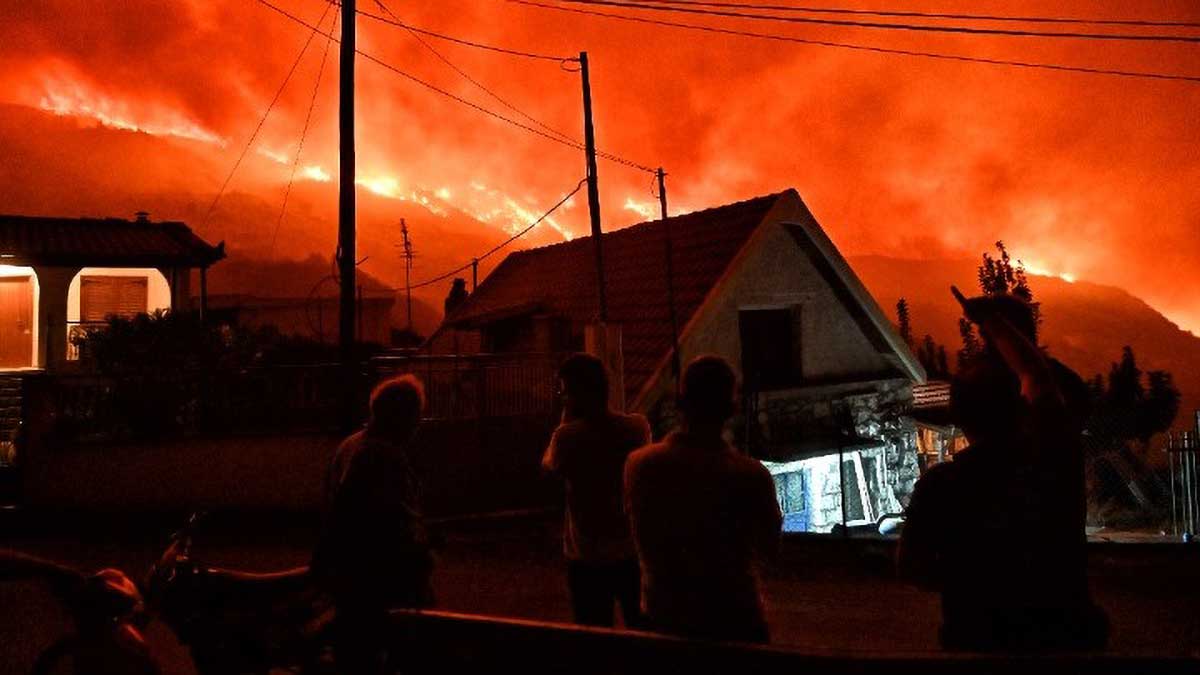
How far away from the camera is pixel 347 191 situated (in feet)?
34.8

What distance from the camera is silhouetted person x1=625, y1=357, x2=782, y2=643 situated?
2857 millimetres

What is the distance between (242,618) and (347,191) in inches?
275

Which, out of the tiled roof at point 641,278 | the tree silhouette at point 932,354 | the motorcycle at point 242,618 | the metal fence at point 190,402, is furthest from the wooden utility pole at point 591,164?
Result: the tree silhouette at point 932,354

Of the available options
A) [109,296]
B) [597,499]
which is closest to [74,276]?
[109,296]

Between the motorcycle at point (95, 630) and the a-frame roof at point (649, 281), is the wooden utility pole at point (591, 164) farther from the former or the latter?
the motorcycle at point (95, 630)

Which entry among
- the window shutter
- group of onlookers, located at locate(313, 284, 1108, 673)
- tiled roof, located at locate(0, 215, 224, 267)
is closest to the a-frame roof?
tiled roof, located at locate(0, 215, 224, 267)

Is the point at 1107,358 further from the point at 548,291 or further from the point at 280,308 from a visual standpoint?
the point at 280,308

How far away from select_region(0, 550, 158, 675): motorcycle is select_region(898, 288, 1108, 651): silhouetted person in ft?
11.2

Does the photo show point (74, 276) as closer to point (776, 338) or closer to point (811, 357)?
point (776, 338)

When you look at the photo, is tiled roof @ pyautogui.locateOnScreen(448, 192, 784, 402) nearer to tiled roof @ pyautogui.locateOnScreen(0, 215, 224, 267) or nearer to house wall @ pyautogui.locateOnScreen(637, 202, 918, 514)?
house wall @ pyautogui.locateOnScreen(637, 202, 918, 514)

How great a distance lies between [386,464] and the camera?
3.78 m

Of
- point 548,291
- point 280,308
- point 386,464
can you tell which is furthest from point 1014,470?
point 280,308

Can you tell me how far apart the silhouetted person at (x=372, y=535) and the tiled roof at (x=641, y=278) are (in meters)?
9.01

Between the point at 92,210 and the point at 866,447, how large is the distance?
3831 inches
